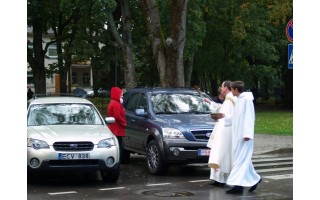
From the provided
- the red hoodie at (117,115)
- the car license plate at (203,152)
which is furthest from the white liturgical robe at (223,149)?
the red hoodie at (117,115)

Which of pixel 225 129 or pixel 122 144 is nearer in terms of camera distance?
pixel 225 129

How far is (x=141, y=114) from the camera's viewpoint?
12781 mm

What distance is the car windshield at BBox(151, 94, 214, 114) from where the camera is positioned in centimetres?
1305

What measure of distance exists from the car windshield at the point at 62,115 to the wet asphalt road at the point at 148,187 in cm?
110

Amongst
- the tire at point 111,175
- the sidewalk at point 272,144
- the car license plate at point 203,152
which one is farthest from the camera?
the sidewalk at point 272,144

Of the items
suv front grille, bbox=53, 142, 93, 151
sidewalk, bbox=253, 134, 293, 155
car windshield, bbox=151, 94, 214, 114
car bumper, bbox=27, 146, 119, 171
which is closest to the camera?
car bumper, bbox=27, 146, 119, 171

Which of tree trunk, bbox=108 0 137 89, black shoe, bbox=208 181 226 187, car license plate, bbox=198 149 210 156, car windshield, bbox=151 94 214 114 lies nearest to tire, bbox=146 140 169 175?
car license plate, bbox=198 149 210 156

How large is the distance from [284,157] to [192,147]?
4.58 meters

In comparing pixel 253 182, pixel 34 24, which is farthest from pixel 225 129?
pixel 34 24

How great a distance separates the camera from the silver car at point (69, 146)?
1044 centimetres

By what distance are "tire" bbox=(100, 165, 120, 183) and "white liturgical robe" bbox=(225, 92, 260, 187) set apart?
217 centimetres

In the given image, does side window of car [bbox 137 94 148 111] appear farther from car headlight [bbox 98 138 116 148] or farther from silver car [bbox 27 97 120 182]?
car headlight [bbox 98 138 116 148]

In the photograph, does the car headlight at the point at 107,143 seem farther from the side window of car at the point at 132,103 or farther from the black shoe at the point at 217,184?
the side window of car at the point at 132,103
